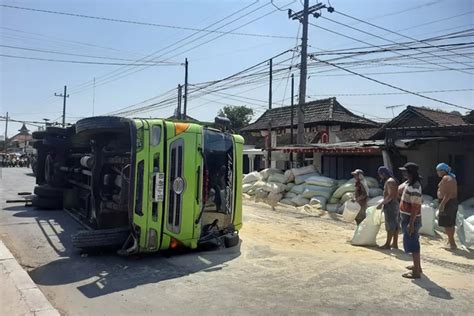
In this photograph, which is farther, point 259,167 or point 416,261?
point 259,167

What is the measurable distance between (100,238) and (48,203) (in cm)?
614

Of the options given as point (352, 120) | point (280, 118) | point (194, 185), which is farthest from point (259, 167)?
point (194, 185)

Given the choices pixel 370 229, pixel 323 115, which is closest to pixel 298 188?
pixel 370 229

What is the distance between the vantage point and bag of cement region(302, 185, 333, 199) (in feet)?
47.3

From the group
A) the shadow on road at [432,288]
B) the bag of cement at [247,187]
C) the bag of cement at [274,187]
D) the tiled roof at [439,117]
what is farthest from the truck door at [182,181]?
the tiled roof at [439,117]

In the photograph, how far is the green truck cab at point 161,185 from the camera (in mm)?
6246

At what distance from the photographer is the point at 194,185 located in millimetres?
6629

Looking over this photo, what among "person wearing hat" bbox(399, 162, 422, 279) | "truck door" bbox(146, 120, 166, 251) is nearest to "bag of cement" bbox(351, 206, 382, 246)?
"person wearing hat" bbox(399, 162, 422, 279)

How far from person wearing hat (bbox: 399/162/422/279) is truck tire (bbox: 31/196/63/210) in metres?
9.19

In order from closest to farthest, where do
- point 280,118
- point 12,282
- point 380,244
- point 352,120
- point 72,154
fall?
point 12,282 → point 380,244 → point 72,154 → point 352,120 → point 280,118

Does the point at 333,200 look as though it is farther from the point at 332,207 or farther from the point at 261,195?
the point at 261,195

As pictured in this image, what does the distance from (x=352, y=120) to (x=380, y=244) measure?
18025 mm

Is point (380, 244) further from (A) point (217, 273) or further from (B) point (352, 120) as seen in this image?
(B) point (352, 120)

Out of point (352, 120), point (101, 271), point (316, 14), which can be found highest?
point (316, 14)
